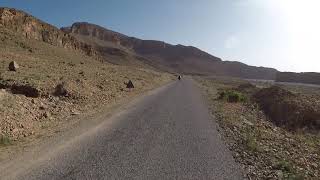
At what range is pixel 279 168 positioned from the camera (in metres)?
10.7

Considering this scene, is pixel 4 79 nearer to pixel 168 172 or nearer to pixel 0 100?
pixel 0 100

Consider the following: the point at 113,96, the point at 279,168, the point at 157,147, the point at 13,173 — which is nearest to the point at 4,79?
the point at 113,96

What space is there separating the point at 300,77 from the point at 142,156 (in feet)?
501

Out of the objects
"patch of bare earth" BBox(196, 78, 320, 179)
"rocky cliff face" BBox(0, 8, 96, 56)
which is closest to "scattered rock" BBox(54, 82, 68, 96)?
"patch of bare earth" BBox(196, 78, 320, 179)

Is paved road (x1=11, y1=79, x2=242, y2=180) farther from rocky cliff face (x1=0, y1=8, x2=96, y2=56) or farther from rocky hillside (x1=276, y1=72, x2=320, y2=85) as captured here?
rocky hillside (x1=276, y1=72, x2=320, y2=85)

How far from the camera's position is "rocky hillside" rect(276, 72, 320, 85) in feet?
464

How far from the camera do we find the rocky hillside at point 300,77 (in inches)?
5571

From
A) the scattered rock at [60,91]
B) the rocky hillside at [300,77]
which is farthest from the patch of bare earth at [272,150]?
the rocky hillside at [300,77]

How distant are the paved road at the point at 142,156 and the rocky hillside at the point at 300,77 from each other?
12881 cm

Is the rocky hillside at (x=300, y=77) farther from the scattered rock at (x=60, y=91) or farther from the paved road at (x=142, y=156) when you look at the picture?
the paved road at (x=142, y=156)

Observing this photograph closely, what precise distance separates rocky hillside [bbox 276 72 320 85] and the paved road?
12881 cm

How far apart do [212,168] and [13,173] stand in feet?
14.7

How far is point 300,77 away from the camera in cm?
15512

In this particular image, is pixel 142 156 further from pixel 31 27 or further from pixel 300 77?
pixel 300 77
